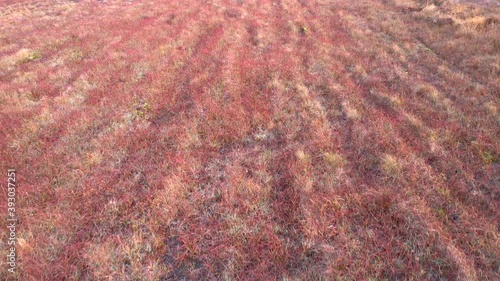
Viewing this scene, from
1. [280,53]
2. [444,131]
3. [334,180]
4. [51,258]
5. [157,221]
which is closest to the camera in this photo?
[51,258]

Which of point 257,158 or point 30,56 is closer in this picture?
point 257,158

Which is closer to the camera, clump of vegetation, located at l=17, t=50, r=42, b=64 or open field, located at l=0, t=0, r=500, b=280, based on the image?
open field, located at l=0, t=0, r=500, b=280

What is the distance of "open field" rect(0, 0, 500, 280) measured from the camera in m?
4.76

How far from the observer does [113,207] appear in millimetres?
5641

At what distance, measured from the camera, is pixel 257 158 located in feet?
22.7

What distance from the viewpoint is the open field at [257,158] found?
476 cm

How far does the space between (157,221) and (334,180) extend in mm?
3856

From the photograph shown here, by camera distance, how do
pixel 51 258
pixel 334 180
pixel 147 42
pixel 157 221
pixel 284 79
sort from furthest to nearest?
pixel 147 42, pixel 284 79, pixel 334 180, pixel 157 221, pixel 51 258

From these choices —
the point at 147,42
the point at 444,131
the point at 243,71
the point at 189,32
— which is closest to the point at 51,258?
the point at 243,71

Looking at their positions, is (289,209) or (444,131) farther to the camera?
(444,131)

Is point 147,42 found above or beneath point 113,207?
above

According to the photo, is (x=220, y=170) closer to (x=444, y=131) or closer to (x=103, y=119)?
(x=103, y=119)

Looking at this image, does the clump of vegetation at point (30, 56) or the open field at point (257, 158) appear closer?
the open field at point (257, 158)

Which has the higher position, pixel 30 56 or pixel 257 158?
pixel 30 56
